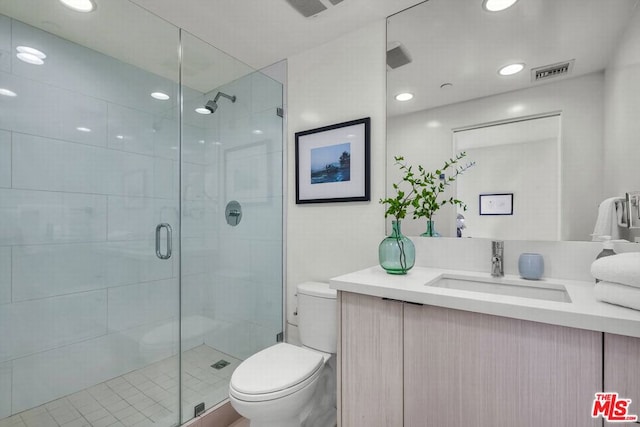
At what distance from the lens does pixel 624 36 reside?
1.18 metres

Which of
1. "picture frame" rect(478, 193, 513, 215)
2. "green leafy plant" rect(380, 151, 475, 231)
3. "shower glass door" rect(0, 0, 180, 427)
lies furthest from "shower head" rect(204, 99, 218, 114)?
"picture frame" rect(478, 193, 513, 215)

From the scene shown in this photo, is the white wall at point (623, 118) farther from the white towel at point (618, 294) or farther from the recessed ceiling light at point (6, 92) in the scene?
the recessed ceiling light at point (6, 92)

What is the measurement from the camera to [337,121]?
6.26 ft

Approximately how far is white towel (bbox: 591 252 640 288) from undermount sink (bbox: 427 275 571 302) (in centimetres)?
21

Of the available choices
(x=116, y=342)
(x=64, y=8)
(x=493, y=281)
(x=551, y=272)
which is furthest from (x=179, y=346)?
(x=551, y=272)

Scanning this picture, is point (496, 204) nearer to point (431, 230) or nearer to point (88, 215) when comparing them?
point (431, 230)

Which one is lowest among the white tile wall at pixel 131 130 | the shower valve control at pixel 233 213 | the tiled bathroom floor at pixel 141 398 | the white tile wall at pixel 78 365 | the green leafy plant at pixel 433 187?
the tiled bathroom floor at pixel 141 398

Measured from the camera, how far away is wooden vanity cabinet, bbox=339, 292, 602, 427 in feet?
2.78

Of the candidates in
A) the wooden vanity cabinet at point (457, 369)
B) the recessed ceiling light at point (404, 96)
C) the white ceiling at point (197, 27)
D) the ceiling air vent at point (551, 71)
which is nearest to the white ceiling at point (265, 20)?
the white ceiling at point (197, 27)

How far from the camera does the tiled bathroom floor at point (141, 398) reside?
1.50m

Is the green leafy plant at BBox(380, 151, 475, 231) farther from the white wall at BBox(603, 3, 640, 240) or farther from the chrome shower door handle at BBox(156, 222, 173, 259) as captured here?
the chrome shower door handle at BBox(156, 222, 173, 259)

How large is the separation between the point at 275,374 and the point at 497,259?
45.8 inches

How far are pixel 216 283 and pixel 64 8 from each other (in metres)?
1.76

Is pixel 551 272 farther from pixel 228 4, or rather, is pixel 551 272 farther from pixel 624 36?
pixel 228 4
